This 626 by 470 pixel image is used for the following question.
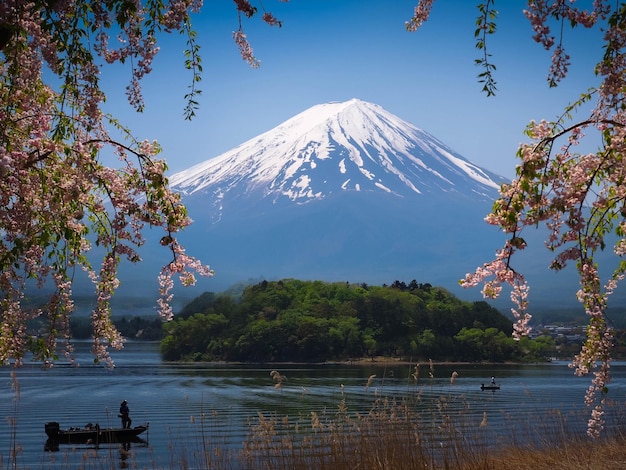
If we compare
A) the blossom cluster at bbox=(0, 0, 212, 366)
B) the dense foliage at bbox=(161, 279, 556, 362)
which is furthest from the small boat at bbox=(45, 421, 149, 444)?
the dense foliage at bbox=(161, 279, 556, 362)

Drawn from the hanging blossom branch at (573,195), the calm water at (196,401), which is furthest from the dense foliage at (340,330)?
the hanging blossom branch at (573,195)

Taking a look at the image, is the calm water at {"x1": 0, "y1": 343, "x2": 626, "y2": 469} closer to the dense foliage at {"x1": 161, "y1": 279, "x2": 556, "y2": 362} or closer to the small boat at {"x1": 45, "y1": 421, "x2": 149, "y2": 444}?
the small boat at {"x1": 45, "y1": 421, "x2": 149, "y2": 444}

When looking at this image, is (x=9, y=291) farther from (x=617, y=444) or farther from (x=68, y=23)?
(x=617, y=444)

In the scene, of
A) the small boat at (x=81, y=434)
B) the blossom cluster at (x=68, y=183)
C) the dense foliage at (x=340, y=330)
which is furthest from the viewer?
the dense foliage at (x=340, y=330)

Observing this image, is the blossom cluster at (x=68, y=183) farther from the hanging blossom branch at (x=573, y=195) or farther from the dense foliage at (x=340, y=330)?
the dense foliage at (x=340, y=330)

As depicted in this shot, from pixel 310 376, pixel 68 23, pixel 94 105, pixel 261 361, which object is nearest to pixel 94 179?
pixel 94 105

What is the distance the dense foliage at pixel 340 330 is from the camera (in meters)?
112

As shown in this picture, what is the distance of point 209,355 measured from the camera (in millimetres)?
119500

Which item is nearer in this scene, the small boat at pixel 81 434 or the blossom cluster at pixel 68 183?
the blossom cluster at pixel 68 183

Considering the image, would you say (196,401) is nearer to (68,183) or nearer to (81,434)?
(81,434)

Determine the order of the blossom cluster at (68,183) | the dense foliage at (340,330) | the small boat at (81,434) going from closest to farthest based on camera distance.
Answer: the blossom cluster at (68,183)
the small boat at (81,434)
the dense foliage at (340,330)

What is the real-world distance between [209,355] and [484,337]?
135 feet

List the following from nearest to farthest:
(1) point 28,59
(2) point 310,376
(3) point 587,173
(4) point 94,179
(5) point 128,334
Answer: (1) point 28,59 < (4) point 94,179 < (3) point 587,173 < (2) point 310,376 < (5) point 128,334

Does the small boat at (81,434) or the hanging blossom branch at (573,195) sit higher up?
the hanging blossom branch at (573,195)
